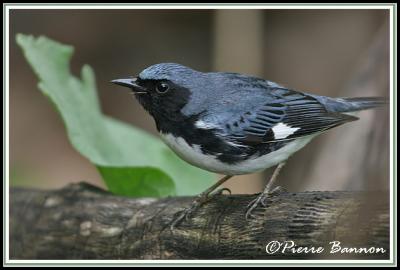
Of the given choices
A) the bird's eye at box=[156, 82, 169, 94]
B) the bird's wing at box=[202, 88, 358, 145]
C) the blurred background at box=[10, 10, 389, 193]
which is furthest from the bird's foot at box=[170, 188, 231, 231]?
the blurred background at box=[10, 10, 389, 193]

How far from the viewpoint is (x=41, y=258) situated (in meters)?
4.00

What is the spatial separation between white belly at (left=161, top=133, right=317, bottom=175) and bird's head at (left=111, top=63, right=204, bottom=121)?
19 cm

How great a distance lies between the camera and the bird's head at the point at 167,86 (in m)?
3.60

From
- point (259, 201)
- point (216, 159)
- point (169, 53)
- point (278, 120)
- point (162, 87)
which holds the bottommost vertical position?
point (169, 53)

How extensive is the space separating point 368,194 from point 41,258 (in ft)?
9.60

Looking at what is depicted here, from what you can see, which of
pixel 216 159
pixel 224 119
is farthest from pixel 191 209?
pixel 224 119

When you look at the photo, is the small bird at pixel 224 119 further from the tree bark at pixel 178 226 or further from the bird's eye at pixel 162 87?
the tree bark at pixel 178 226

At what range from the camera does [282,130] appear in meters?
3.70

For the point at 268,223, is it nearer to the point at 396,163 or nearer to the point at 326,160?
the point at 396,163

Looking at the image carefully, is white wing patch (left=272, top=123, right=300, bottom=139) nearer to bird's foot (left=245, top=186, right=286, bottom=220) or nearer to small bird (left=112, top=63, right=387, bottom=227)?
small bird (left=112, top=63, right=387, bottom=227)

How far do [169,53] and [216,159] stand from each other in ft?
15.0

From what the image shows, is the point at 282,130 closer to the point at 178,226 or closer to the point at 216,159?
the point at 216,159

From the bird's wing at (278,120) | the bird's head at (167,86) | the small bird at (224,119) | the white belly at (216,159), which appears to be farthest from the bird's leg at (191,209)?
the bird's head at (167,86)

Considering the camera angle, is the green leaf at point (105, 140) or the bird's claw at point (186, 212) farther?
the green leaf at point (105, 140)
